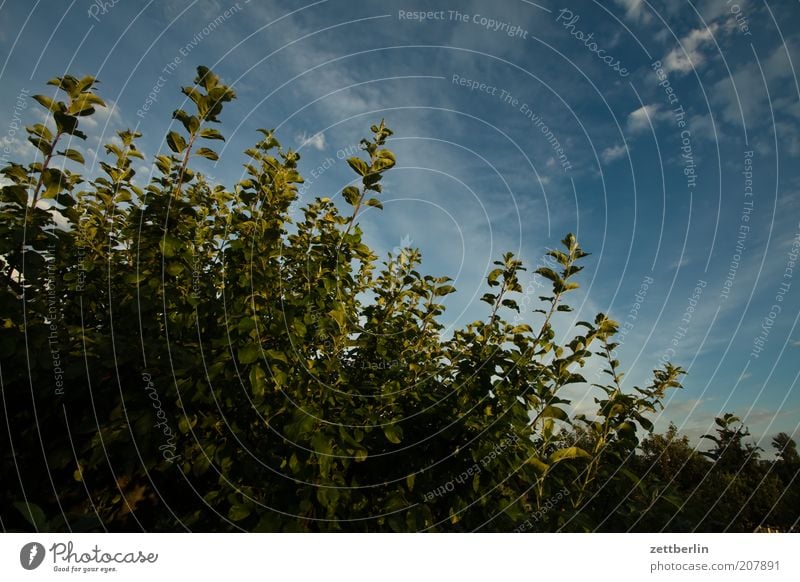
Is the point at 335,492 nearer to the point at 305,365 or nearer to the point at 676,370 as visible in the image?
the point at 305,365

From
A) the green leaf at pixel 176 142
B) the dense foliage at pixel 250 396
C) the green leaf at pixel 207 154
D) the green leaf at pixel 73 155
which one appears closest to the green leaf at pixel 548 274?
the dense foliage at pixel 250 396

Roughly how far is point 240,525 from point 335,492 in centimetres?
107

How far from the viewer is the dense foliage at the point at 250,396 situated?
3145 mm

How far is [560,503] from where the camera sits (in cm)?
379

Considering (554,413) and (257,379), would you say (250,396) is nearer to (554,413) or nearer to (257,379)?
(257,379)

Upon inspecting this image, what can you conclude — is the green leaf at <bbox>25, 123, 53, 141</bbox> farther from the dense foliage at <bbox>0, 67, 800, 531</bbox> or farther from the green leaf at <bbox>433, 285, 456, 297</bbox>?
the green leaf at <bbox>433, 285, 456, 297</bbox>

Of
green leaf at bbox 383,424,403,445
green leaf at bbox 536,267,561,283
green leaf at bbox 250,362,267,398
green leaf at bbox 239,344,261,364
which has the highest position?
green leaf at bbox 536,267,561,283

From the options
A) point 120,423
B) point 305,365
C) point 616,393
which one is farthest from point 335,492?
point 616,393
